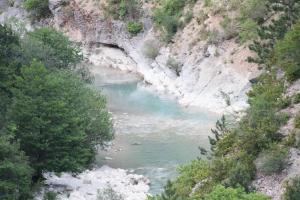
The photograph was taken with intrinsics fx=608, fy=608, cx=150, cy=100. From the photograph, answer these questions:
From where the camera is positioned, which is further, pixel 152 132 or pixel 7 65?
pixel 152 132

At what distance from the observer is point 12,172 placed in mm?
28312

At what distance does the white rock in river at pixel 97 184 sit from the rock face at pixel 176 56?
14.8 meters

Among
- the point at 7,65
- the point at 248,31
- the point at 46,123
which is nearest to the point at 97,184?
the point at 46,123

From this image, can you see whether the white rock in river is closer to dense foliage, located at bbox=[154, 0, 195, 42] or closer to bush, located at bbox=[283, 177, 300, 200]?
bush, located at bbox=[283, 177, 300, 200]

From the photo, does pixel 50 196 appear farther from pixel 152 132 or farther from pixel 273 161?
pixel 152 132

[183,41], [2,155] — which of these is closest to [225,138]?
[2,155]

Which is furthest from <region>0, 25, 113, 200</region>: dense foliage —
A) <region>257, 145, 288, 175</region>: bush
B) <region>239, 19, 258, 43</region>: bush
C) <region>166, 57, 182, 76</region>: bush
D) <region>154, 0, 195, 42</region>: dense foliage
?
<region>154, 0, 195, 42</region>: dense foliage

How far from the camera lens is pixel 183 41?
2505 inches

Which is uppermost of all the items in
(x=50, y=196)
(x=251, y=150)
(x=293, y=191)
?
(x=251, y=150)

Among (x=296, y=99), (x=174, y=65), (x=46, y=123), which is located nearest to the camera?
(x=296, y=99)

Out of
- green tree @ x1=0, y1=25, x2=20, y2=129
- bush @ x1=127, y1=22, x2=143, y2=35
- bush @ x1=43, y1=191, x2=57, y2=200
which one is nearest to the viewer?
bush @ x1=43, y1=191, x2=57, y2=200

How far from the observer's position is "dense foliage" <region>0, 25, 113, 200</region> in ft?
94.8

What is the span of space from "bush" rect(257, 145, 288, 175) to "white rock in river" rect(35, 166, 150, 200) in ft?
32.8

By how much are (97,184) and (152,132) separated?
39.1 ft
